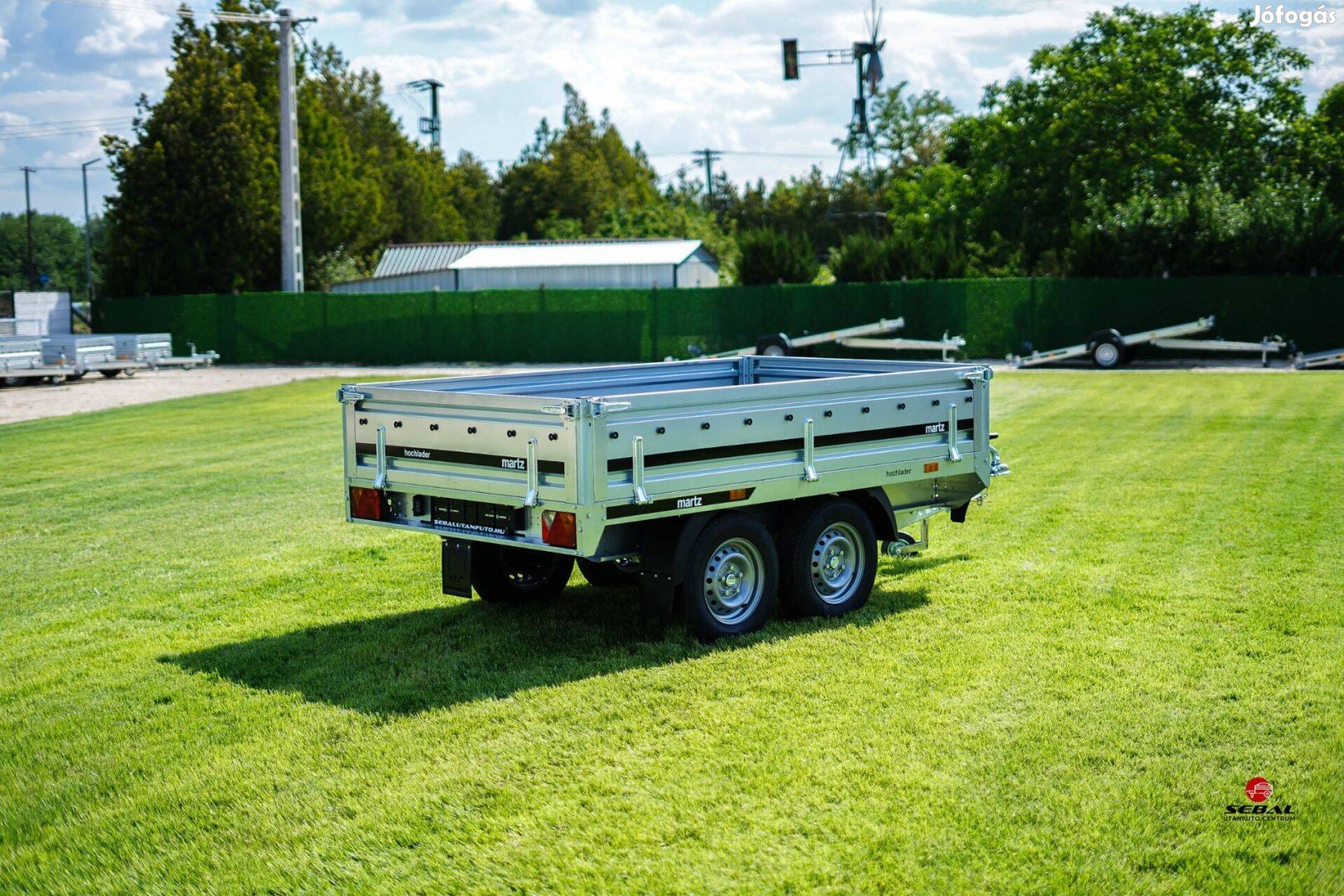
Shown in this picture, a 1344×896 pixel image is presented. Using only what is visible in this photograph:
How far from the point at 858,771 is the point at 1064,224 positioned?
5197 centimetres

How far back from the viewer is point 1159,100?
176 ft

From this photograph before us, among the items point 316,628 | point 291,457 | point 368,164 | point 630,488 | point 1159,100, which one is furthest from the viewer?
point 368,164

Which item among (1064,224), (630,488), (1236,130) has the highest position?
(1236,130)

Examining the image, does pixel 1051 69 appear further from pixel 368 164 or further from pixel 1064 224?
pixel 368 164

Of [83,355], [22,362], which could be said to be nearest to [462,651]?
[22,362]

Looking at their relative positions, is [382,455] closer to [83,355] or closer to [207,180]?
[83,355]

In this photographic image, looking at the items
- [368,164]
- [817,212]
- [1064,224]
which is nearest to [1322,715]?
[1064,224]

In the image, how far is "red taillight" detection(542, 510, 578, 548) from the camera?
26.1 feet

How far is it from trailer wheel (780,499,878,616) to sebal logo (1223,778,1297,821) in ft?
11.5

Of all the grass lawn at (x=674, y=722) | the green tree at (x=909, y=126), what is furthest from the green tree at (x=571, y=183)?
Result: the grass lawn at (x=674, y=722)

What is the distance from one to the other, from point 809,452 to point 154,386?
3132 centimetres

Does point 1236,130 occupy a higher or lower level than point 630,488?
higher

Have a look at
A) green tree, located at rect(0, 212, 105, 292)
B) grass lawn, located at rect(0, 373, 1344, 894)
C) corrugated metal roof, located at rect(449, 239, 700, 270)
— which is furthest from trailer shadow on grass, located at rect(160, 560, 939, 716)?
green tree, located at rect(0, 212, 105, 292)

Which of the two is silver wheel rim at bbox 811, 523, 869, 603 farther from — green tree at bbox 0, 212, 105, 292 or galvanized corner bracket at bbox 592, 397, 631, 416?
green tree at bbox 0, 212, 105, 292
